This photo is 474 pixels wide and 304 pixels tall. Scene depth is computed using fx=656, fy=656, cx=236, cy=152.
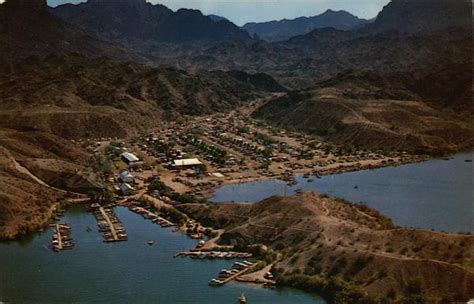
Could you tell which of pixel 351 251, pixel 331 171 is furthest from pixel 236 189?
pixel 351 251

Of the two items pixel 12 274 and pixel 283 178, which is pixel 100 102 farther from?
pixel 12 274

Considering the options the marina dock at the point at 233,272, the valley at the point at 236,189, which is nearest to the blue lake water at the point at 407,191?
the valley at the point at 236,189

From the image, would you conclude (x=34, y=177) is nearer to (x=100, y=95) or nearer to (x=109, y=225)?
(x=109, y=225)

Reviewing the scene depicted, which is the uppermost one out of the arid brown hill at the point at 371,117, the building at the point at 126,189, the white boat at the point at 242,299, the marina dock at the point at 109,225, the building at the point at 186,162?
the arid brown hill at the point at 371,117

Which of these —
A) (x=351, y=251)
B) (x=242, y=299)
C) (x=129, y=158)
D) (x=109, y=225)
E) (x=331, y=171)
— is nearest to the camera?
(x=242, y=299)

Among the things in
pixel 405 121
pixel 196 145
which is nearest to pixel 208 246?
pixel 196 145

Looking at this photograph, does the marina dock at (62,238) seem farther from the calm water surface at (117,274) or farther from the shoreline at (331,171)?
the shoreline at (331,171)

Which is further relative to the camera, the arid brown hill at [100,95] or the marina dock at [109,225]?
the arid brown hill at [100,95]
